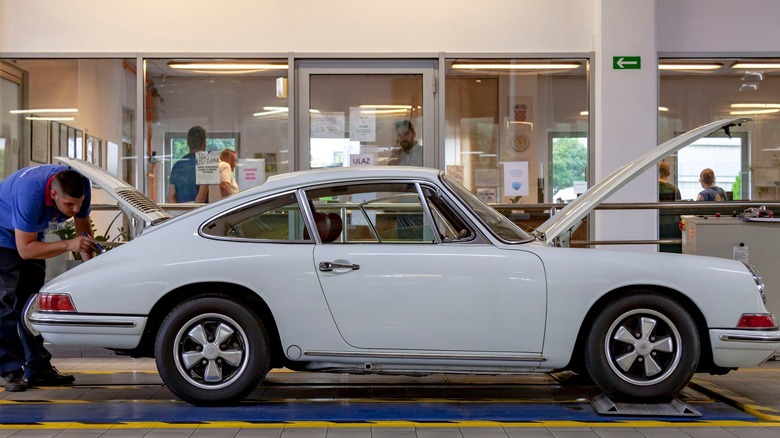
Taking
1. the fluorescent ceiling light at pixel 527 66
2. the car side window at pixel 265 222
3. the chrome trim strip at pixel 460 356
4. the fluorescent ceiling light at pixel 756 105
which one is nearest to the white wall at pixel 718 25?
the fluorescent ceiling light at pixel 756 105

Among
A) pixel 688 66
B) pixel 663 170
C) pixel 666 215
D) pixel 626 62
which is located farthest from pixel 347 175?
pixel 688 66

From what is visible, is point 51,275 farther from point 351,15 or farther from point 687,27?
point 687,27

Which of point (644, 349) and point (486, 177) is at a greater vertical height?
point (486, 177)

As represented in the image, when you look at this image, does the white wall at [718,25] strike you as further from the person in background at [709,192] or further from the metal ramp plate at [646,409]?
the metal ramp plate at [646,409]

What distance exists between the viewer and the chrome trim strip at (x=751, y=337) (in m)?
5.46

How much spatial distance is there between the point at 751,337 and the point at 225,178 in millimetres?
6576

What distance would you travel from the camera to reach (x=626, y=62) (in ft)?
33.9

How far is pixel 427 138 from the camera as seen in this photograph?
10.5m

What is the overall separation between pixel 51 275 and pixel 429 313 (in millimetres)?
4767

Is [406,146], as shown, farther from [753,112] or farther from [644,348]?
[644,348]

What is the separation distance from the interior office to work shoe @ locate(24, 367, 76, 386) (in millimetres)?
4127

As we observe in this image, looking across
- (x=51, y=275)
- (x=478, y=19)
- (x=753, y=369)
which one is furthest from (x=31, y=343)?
(x=478, y=19)

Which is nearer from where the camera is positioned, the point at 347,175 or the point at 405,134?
the point at 347,175

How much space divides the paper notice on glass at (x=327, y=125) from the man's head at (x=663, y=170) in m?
3.72
